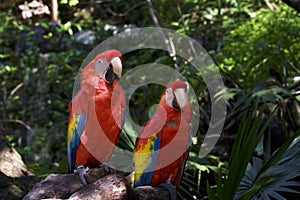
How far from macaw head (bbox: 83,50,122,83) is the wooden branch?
0.36m

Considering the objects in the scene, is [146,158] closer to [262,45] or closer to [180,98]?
[180,98]

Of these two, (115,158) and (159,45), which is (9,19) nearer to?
(159,45)

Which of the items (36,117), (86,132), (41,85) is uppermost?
(86,132)

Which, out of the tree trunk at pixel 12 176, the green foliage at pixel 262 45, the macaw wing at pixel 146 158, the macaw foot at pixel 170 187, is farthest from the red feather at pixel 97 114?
the green foliage at pixel 262 45

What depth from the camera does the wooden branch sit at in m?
1.39

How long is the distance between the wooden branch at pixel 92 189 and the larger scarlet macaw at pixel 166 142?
0.37 ft

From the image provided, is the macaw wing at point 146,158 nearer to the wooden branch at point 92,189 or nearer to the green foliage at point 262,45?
the wooden branch at point 92,189

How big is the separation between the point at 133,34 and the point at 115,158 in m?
2.67

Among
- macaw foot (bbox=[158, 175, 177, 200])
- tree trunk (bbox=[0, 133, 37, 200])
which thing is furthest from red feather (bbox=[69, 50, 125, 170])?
tree trunk (bbox=[0, 133, 37, 200])

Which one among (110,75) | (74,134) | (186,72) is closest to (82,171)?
Result: (74,134)

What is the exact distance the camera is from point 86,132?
161 cm

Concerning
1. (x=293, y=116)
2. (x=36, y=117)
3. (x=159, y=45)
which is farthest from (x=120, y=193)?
(x=36, y=117)

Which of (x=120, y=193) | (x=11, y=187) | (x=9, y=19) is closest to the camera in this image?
(x=120, y=193)

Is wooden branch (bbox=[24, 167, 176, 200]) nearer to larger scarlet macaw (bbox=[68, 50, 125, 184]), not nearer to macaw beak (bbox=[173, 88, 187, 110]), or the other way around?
larger scarlet macaw (bbox=[68, 50, 125, 184])
